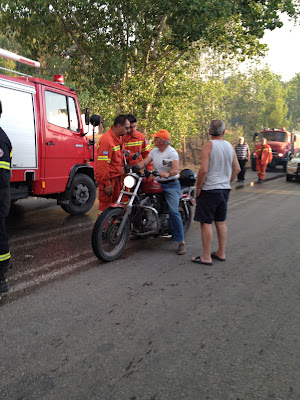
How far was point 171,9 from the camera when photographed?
10.9m

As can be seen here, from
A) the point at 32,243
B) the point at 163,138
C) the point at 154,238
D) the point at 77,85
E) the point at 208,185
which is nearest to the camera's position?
the point at 208,185

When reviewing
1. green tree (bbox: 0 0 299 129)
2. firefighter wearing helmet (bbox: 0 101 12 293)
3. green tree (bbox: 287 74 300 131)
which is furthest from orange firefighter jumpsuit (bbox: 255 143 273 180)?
green tree (bbox: 287 74 300 131)

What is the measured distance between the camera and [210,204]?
14.9 ft

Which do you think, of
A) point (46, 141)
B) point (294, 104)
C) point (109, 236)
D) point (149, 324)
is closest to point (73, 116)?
point (46, 141)

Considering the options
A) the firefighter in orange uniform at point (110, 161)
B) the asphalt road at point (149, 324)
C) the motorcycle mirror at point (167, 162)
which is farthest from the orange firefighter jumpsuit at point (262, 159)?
the motorcycle mirror at point (167, 162)

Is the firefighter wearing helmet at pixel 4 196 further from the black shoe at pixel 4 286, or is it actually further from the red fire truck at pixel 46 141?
the red fire truck at pixel 46 141

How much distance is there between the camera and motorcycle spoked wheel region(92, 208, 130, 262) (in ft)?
14.2

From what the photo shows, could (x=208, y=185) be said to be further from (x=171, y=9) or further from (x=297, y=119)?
(x=297, y=119)

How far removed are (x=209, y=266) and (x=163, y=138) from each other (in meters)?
1.78

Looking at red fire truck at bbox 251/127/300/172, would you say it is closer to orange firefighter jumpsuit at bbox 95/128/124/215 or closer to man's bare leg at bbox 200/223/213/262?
orange firefighter jumpsuit at bbox 95/128/124/215

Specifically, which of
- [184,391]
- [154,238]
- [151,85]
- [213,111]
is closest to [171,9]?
[151,85]

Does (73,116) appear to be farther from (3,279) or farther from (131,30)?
(131,30)

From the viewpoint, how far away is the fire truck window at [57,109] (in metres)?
6.32

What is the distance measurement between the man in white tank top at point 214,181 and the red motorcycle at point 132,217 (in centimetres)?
67
